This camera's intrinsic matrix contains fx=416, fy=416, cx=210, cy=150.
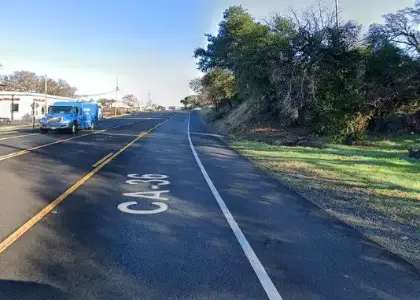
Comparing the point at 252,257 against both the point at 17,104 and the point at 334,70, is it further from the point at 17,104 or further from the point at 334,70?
the point at 17,104

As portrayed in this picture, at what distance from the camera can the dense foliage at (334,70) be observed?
24156 millimetres

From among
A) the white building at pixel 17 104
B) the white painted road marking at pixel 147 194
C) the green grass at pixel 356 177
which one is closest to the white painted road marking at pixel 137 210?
the white painted road marking at pixel 147 194

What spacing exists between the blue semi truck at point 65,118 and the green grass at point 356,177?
14.5m

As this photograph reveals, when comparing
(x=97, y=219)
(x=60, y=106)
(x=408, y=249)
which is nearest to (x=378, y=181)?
(x=408, y=249)

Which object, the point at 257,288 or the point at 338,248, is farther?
the point at 338,248

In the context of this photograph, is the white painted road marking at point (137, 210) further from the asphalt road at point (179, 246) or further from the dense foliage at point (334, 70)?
the dense foliage at point (334, 70)

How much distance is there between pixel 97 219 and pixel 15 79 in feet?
360

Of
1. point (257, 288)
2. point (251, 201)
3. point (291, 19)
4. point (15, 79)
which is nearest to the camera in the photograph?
point (257, 288)

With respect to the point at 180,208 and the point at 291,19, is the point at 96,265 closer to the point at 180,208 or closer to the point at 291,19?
the point at 180,208

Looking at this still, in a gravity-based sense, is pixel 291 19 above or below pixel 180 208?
above

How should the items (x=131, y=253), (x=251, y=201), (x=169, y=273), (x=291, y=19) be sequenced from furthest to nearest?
1. (x=291, y=19)
2. (x=251, y=201)
3. (x=131, y=253)
4. (x=169, y=273)

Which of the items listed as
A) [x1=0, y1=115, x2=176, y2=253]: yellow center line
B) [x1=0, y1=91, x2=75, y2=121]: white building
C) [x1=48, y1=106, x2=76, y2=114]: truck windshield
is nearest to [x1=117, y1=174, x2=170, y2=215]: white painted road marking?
[x1=0, y1=115, x2=176, y2=253]: yellow center line

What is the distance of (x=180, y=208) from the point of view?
25.1 feet

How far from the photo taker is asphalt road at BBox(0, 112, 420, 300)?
425 cm
